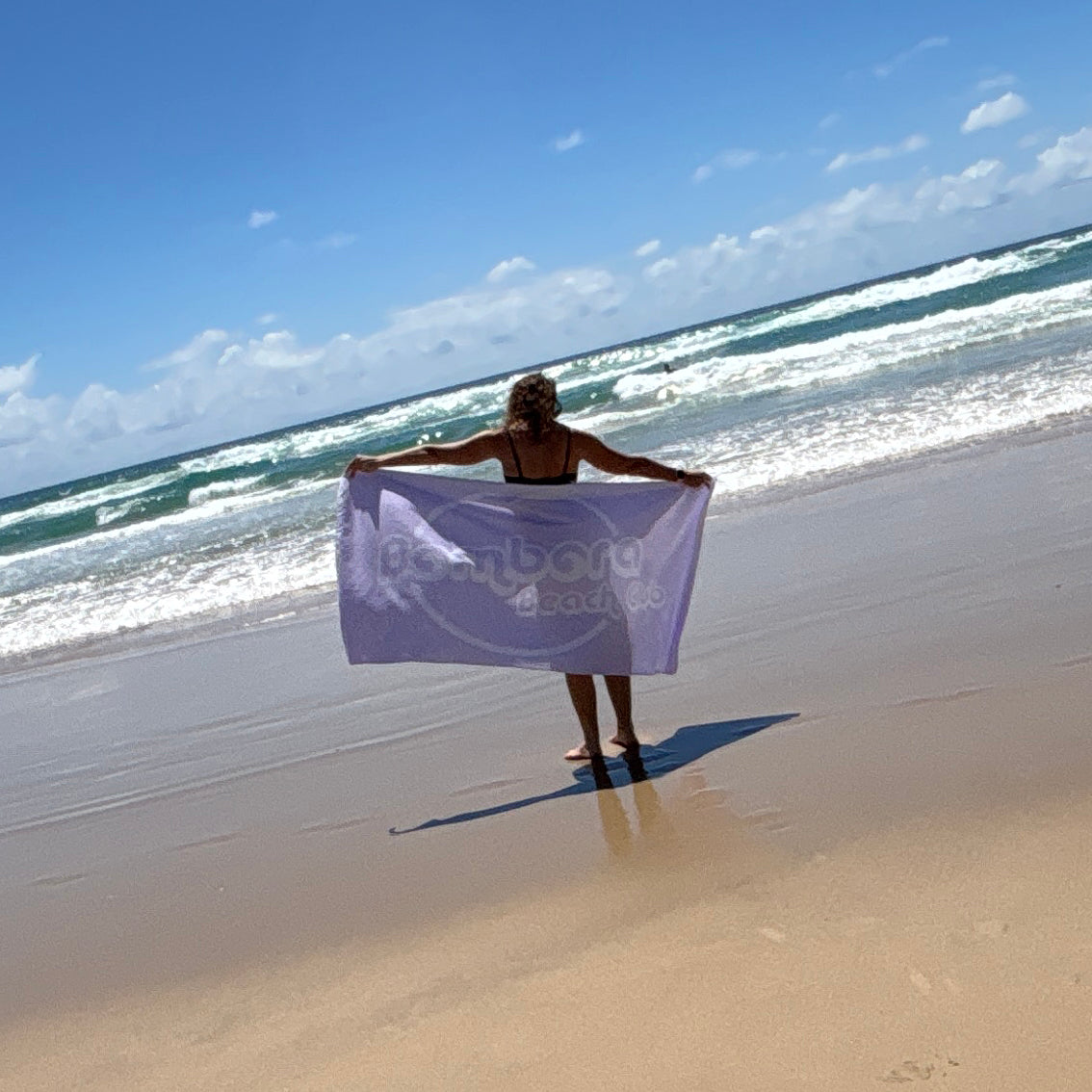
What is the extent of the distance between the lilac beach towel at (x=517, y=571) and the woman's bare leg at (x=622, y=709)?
0.04 meters

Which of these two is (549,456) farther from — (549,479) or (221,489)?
(221,489)

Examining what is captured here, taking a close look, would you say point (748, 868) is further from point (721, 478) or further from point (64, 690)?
point (721, 478)

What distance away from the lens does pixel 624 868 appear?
361 centimetres

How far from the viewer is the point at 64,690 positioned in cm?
832

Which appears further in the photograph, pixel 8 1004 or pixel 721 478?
pixel 721 478

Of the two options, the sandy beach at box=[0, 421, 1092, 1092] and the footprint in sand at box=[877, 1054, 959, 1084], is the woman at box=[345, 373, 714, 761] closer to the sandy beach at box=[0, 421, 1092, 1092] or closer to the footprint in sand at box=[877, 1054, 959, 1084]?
the sandy beach at box=[0, 421, 1092, 1092]

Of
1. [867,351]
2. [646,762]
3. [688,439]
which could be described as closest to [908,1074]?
[646,762]

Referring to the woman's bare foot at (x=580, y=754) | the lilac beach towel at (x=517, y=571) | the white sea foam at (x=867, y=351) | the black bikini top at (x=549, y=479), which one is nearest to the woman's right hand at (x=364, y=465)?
the lilac beach towel at (x=517, y=571)

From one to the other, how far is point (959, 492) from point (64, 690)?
6121mm

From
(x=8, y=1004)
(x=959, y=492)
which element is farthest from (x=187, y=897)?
(x=959, y=492)

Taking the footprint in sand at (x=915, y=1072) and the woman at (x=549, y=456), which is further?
the woman at (x=549, y=456)

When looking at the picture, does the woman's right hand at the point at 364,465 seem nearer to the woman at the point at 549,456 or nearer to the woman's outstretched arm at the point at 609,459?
the woman at the point at 549,456

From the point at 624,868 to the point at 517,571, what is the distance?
5.70 feet

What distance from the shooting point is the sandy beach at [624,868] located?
2.60 meters
